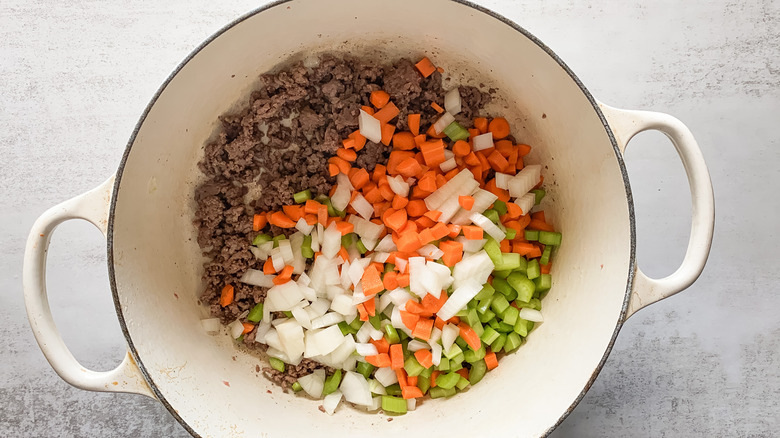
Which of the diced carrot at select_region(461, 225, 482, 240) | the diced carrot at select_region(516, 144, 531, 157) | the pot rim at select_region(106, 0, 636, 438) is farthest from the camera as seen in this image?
the diced carrot at select_region(516, 144, 531, 157)

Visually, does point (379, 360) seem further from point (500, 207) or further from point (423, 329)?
point (500, 207)

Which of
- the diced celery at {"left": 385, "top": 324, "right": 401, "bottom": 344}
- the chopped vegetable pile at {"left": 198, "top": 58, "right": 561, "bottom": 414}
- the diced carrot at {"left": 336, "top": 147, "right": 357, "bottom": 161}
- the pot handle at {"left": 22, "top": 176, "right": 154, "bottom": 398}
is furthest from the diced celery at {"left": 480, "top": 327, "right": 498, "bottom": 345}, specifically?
the pot handle at {"left": 22, "top": 176, "right": 154, "bottom": 398}

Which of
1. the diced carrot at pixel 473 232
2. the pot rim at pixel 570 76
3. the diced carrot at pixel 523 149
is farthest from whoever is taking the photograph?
the diced carrot at pixel 523 149

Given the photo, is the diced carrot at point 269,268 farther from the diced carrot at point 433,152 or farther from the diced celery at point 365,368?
the diced carrot at point 433,152

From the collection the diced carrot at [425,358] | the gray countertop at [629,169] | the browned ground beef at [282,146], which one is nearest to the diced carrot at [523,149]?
the browned ground beef at [282,146]

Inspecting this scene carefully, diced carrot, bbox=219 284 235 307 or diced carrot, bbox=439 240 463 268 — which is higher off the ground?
diced carrot, bbox=439 240 463 268

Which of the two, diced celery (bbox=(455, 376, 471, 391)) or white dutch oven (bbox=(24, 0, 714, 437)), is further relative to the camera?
diced celery (bbox=(455, 376, 471, 391))

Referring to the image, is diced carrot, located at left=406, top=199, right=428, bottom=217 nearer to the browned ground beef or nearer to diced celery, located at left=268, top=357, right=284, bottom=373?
the browned ground beef
